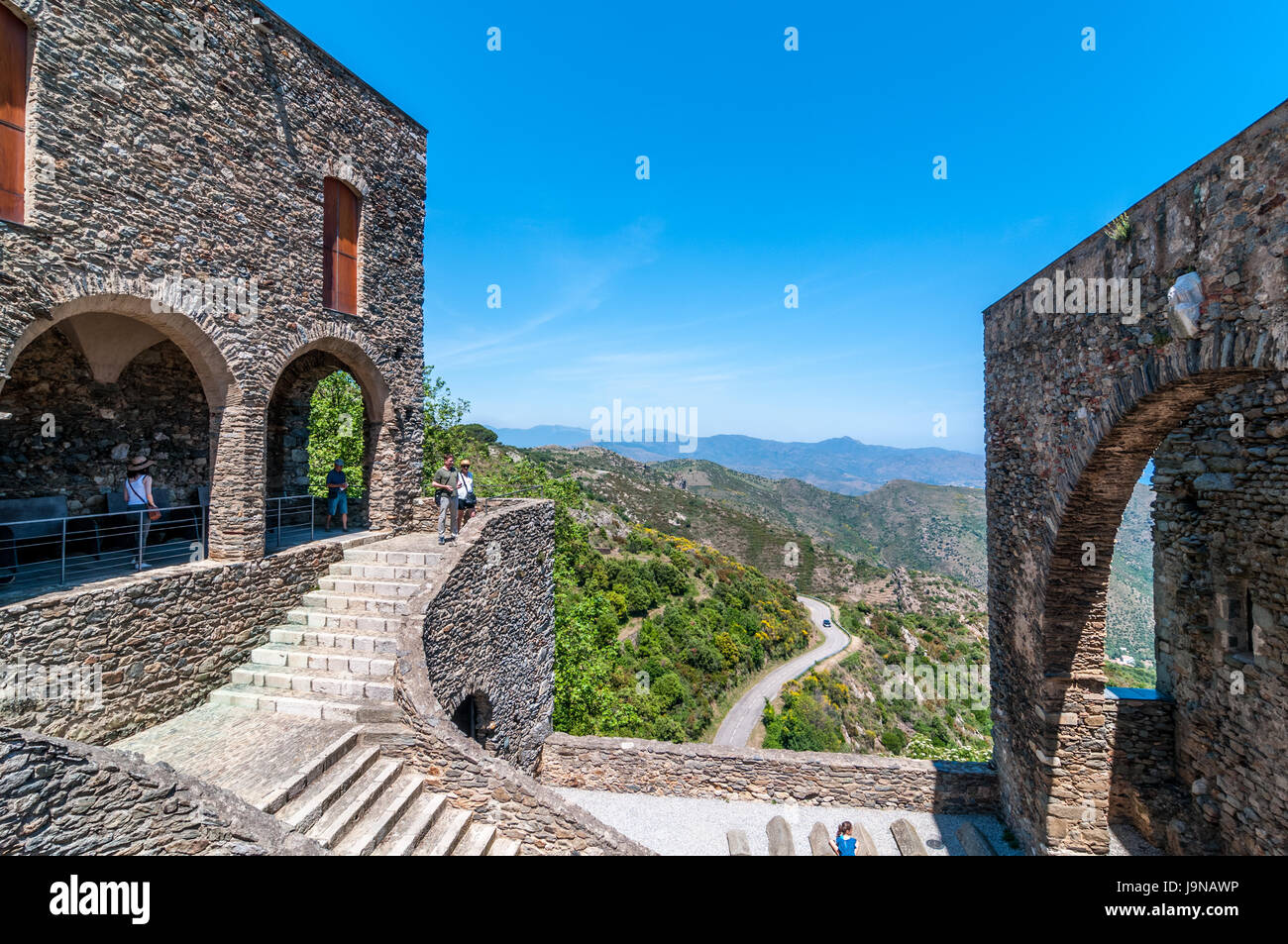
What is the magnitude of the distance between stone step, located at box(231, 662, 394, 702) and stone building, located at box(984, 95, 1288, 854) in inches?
309

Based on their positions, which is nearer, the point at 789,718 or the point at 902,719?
the point at 789,718

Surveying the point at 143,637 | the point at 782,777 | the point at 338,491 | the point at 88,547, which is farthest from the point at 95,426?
the point at 782,777

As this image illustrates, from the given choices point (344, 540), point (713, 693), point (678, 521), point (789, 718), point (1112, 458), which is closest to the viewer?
point (1112, 458)

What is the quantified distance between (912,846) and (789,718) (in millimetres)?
16424

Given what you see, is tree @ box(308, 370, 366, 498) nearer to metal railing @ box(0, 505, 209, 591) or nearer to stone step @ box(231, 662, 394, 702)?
metal railing @ box(0, 505, 209, 591)

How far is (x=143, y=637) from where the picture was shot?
21.0 ft

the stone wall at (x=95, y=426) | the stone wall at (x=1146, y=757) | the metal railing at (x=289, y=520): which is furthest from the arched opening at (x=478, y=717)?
the stone wall at (x=1146, y=757)

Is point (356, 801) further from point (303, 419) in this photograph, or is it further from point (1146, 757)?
point (1146, 757)

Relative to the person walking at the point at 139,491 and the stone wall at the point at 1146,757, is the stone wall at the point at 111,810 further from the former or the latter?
the stone wall at the point at 1146,757

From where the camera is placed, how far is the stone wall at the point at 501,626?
797cm

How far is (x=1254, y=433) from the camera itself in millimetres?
5969

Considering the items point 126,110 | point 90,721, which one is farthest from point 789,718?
point 126,110

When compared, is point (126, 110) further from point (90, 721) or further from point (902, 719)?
point (902, 719)

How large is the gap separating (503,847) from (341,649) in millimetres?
3506
